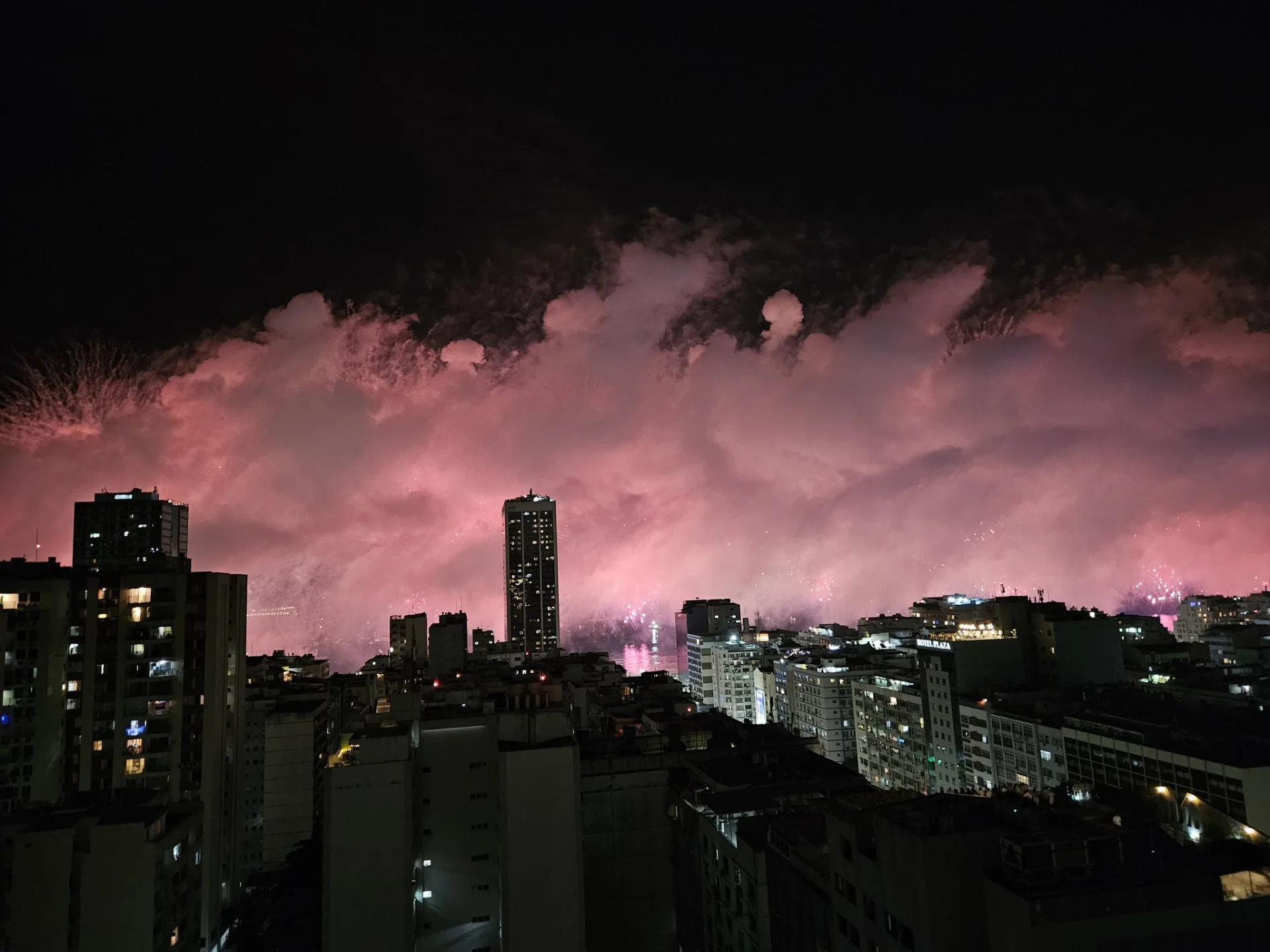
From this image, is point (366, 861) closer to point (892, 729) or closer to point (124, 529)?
point (892, 729)

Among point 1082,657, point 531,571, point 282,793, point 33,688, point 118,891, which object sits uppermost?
point 531,571

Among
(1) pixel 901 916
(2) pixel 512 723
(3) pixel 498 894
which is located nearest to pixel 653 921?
(3) pixel 498 894

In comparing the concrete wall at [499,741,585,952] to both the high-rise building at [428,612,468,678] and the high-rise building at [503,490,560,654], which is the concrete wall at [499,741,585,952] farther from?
the high-rise building at [503,490,560,654]

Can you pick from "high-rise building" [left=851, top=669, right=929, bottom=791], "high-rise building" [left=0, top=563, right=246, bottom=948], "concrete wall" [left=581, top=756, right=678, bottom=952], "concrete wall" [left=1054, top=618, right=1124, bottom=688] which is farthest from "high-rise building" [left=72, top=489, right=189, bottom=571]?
"concrete wall" [left=1054, top=618, right=1124, bottom=688]

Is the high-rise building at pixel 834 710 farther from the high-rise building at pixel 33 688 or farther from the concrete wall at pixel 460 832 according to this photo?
the high-rise building at pixel 33 688

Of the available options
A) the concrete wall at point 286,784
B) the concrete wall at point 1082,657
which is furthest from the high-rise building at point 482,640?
the concrete wall at point 1082,657

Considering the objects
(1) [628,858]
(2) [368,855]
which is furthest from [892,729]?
(2) [368,855]

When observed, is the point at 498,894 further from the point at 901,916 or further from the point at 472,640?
the point at 472,640
